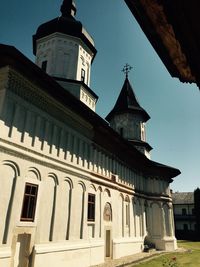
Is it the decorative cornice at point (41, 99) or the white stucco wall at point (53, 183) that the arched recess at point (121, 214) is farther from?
the decorative cornice at point (41, 99)

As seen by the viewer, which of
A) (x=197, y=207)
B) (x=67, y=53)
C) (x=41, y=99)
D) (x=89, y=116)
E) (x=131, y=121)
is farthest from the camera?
(x=197, y=207)

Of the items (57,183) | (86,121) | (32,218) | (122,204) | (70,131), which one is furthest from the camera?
(122,204)

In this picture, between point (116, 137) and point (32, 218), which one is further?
point (116, 137)

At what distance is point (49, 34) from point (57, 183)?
11.8 meters

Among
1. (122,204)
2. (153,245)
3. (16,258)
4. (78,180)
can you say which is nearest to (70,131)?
(78,180)

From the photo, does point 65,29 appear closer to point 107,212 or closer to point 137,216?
point 107,212

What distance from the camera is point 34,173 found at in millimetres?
9320

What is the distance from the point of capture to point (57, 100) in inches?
421

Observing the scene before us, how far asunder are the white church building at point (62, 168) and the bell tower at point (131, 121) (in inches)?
191

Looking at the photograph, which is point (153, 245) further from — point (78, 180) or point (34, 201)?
point (34, 201)

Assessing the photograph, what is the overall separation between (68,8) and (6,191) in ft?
53.7

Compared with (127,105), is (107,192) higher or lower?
lower

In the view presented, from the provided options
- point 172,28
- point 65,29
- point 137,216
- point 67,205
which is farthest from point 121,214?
point 172,28

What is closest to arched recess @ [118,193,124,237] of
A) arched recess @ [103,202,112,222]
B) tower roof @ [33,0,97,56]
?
arched recess @ [103,202,112,222]
